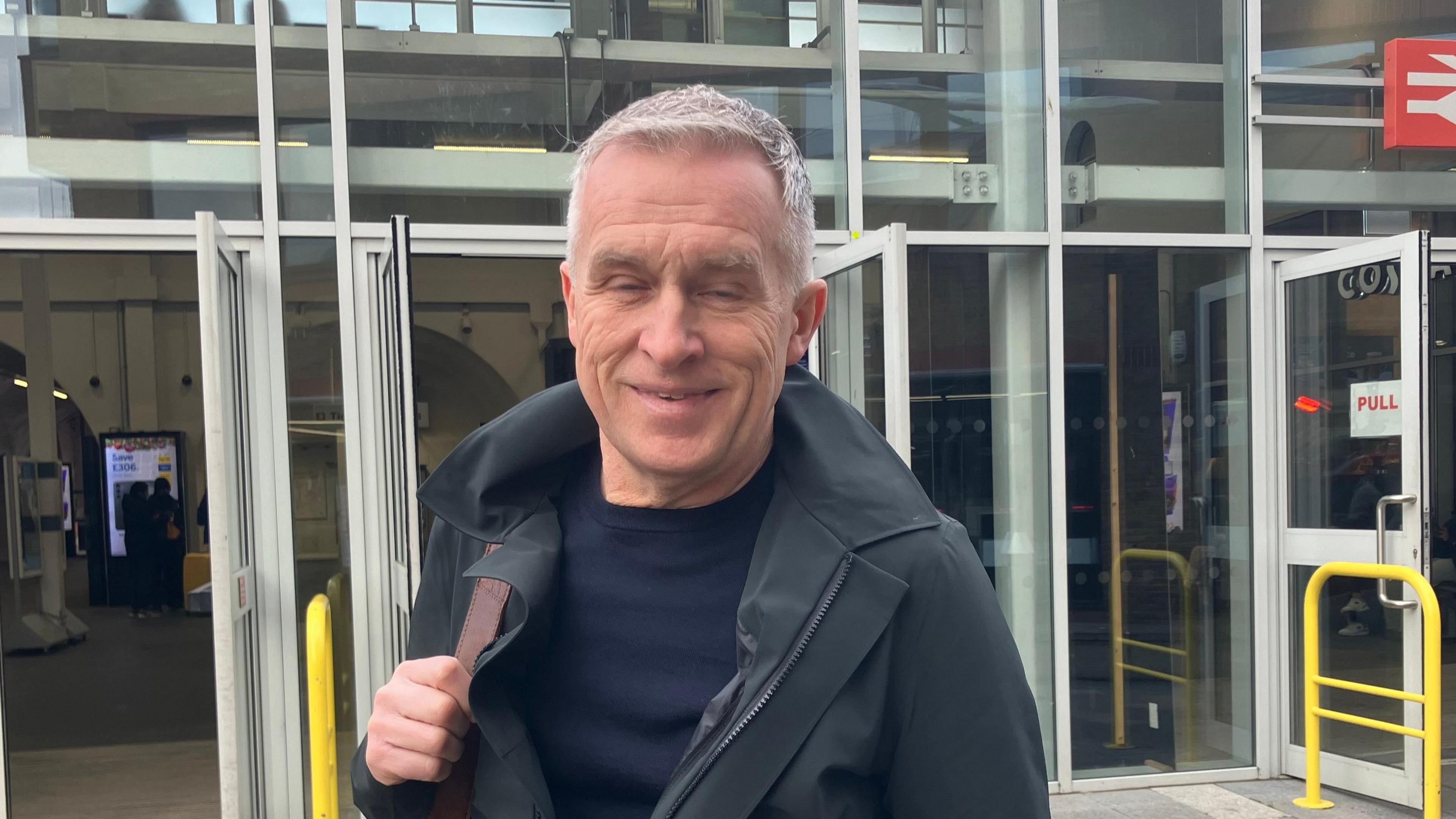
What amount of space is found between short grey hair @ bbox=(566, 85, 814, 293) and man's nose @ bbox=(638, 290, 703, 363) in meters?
0.12

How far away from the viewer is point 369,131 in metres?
4.85

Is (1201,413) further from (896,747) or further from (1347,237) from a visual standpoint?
(896,747)

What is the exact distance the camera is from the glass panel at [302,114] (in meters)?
4.79

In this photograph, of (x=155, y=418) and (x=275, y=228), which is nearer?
(x=275, y=228)

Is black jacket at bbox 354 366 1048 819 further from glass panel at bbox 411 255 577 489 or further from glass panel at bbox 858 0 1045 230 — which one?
glass panel at bbox 411 255 577 489

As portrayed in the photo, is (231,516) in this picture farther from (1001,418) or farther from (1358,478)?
(1358,478)

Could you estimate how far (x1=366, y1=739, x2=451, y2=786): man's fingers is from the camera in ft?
4.03

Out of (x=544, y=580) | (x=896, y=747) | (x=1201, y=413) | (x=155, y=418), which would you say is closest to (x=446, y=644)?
(x=544, y=580)

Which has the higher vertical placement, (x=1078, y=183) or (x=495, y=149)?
(x=495, y=149)

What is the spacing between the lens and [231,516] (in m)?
4.51

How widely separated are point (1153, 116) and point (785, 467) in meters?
4.73

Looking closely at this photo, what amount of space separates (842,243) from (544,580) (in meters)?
4.09

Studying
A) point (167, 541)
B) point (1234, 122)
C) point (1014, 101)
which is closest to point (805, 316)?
point (1014, 101)

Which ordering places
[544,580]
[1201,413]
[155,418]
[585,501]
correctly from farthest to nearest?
[155,418]
[1201,413]
[585,501]
[544,580]
